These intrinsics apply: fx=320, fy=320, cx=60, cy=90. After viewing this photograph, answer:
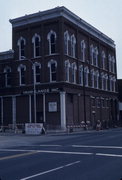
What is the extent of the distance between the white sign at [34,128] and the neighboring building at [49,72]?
12.4ft

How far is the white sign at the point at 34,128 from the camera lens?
37.8 metres

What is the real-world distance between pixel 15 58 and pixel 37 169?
39022mm

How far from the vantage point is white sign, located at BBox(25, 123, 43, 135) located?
3781 cm

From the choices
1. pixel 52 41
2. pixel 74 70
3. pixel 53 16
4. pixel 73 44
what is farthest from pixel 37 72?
pixel 53 16

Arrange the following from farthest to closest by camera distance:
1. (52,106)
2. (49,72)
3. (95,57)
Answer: (95,57)
(49,72)
(52,106)

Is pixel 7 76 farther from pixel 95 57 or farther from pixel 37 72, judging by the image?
pixel 95 57

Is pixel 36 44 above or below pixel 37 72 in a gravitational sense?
above

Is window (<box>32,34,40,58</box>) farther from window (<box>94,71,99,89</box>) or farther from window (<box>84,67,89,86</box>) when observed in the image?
window (<box>94,71,99,89</box>)

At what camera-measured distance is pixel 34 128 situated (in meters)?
38.3

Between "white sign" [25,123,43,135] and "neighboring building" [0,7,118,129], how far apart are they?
3.77 metres

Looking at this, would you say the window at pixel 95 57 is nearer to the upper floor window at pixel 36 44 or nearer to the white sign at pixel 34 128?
the upper floor window at pixel 36 44

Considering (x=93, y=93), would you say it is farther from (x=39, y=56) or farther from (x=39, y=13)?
(x=39, y=13)

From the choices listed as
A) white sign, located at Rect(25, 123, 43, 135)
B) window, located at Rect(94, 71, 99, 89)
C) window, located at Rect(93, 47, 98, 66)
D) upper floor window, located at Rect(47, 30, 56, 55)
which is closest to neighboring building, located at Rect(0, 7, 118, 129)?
upper floor window, located at Rect(47, 30, 56, 55)

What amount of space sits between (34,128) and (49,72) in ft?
34.0
